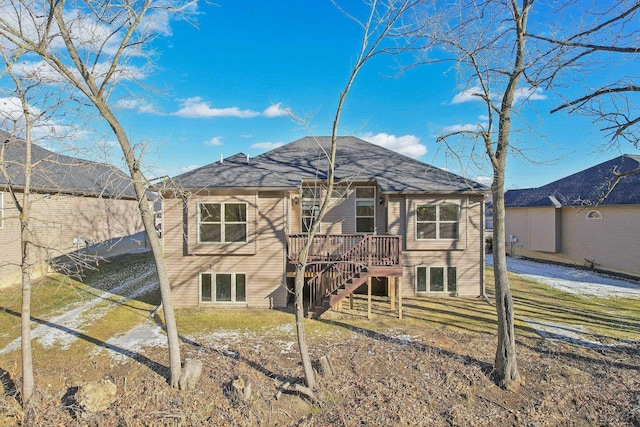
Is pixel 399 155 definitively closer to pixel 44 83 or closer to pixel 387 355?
pixel 387 355

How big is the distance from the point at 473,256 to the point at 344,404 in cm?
813

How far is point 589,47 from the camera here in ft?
19.4

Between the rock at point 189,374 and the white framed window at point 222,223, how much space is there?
470cm

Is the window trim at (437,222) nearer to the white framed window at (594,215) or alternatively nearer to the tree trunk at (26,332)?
the tree trunk at (26,332)

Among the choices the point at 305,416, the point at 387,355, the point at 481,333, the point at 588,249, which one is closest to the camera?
the point at 305,416

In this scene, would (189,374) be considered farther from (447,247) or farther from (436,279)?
(447,247)

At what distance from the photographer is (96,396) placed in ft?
18.6

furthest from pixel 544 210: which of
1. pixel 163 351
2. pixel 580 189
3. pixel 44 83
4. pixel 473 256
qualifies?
pixel 44 83

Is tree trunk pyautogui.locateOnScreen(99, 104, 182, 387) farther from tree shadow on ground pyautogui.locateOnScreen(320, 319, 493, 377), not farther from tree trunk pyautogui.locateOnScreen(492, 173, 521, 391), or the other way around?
tree trunk pyautogui.locateOnScreen(492, 173, 521, 391)

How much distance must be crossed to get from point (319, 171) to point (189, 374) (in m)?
7.79

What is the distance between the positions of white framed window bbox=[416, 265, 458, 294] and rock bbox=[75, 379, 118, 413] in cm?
955

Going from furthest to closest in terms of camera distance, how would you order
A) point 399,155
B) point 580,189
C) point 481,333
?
point 580,189
point 399,155
point 481,333

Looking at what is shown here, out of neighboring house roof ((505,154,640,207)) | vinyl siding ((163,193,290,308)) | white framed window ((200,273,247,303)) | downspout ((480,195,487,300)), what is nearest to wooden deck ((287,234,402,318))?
vinyl siding ((163,193,290,308))

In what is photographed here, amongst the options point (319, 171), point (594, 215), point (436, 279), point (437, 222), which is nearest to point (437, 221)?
point (437, 222)
